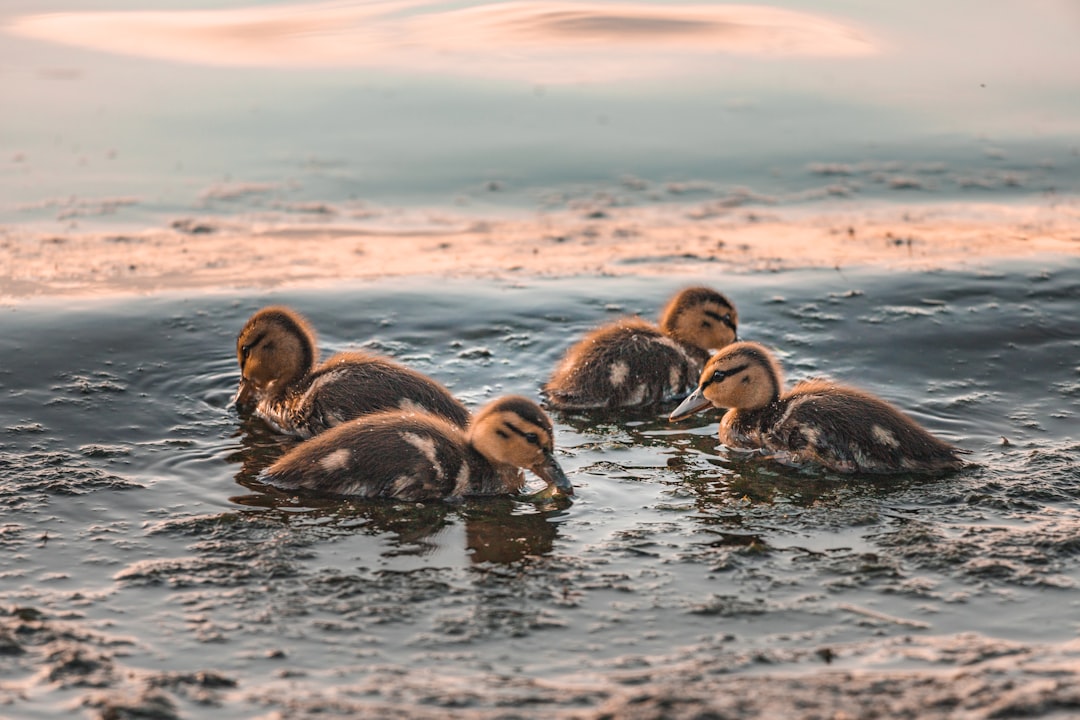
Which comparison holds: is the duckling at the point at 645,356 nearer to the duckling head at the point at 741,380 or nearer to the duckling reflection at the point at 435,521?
the duckling head at the point at 741,380

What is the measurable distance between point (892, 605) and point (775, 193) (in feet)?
24.5

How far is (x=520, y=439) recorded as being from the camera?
660 centimetres

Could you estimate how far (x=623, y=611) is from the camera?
16.9 ft

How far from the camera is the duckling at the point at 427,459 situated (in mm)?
6496

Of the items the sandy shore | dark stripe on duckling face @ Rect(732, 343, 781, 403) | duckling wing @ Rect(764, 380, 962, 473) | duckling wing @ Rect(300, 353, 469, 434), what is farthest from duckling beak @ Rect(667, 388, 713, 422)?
the sandy shore

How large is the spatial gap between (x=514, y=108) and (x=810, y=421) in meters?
7.51

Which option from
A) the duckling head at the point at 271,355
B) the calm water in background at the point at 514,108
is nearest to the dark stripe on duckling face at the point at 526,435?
the duckling head at the point at 271,355

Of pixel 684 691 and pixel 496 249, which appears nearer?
pixel 684 691

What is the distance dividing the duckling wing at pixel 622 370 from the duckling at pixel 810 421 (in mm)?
541

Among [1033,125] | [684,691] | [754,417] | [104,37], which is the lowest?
[684,691]

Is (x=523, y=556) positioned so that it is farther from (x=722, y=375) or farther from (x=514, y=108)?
(x=514, y=108)

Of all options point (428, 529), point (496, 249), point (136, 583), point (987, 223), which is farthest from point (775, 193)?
point (136, 583)

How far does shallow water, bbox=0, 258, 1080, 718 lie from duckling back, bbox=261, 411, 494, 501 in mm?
137

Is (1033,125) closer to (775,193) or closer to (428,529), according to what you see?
(775,193)
